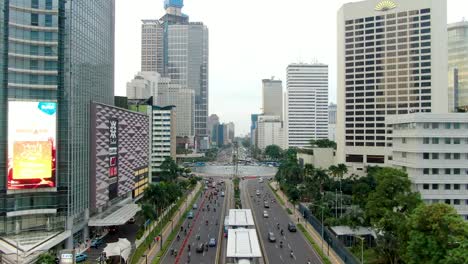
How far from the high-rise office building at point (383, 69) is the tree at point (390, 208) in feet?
242

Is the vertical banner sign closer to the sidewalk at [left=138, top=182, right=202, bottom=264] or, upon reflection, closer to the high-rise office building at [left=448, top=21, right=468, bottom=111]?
the sidewalk at [left=138, top=182, right=202, bottom=264]

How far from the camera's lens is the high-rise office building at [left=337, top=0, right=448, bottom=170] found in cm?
12988

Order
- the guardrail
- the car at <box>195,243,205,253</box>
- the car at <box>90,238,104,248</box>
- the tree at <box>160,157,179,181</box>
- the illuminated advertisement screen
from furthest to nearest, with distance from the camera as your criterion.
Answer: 1. the tree at <box>160,157,179,181</box>
2. the car at <box>90,238,104,248</box>
3. the car at <box>195,243,205,253</box>
4. the illuminated advertisement screen
5. the guardrail

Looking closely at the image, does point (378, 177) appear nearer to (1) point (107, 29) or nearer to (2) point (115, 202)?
(2) point (115, 202)

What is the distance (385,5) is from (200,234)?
10505 cm

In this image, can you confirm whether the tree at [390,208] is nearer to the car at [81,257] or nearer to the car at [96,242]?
the car at [81,257]

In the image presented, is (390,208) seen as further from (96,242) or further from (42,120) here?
(42,120)

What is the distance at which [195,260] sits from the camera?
5969 cm

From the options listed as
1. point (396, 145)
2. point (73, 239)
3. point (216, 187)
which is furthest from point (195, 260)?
point (216, 187)

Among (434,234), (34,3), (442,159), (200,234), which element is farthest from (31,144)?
(442,159)

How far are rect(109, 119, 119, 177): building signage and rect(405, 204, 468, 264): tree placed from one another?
183ft

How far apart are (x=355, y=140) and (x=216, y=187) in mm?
52411

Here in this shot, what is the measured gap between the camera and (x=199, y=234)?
76375 millimetres

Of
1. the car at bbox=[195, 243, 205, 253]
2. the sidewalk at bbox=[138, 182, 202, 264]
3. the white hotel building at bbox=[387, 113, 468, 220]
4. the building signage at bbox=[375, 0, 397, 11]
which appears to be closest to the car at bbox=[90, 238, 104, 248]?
the sidewalk at bbox=[138, 182, 202, 264]
